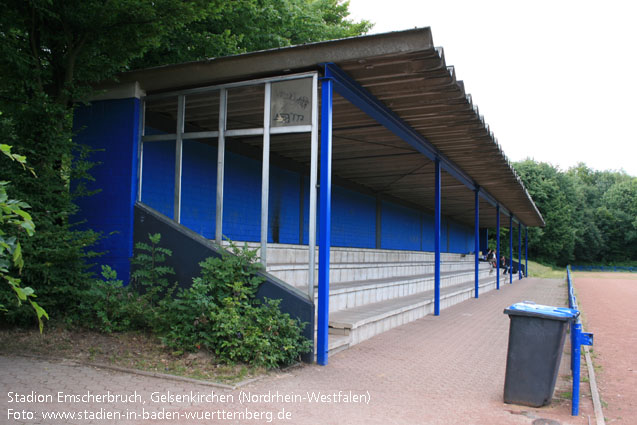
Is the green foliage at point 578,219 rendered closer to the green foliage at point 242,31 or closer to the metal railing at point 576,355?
the green foliage at point 242,31

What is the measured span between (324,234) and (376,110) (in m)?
2.73

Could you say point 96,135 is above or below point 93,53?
below

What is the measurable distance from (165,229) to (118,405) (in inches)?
135

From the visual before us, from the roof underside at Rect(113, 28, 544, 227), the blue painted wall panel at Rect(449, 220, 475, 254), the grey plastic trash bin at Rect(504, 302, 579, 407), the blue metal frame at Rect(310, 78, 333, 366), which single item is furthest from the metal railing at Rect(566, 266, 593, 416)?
the blue painted wall panel at Rect(449, 220, 475, 254)

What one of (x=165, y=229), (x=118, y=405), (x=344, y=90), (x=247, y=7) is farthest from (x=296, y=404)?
(x=247, y=7)

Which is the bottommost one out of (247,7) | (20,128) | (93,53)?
(20,128)

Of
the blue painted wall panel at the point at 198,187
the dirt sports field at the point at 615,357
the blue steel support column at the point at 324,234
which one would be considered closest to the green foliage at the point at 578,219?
the dirt sports field at the point at 615,357

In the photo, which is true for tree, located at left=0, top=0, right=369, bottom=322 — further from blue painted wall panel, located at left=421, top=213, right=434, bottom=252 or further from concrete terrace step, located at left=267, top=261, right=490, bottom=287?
blue painted wall panel, located at left=421, top=213, right=434, bottom=252

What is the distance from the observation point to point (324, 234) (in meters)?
6.69

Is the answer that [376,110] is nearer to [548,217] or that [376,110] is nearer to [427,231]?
[427,231]

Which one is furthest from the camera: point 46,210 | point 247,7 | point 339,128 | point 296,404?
point 247,7

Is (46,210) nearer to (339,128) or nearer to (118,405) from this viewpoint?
(118,405)

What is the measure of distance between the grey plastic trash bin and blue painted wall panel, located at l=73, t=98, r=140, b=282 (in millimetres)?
5662

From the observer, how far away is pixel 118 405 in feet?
14.8
